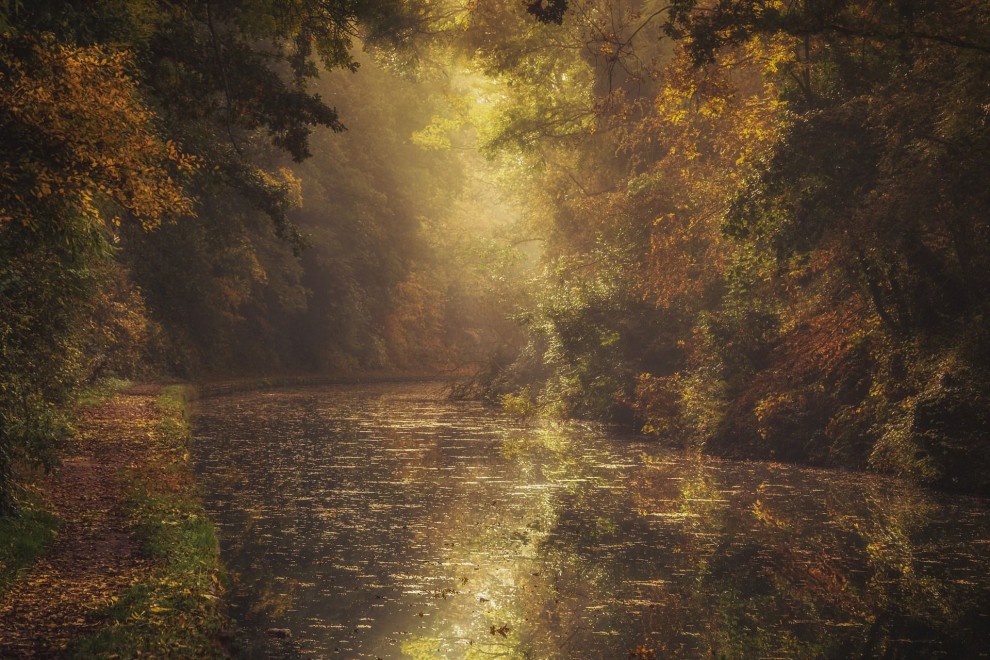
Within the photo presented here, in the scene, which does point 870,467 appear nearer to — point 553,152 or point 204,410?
point 204,410

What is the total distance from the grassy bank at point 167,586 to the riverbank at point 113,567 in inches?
0.5

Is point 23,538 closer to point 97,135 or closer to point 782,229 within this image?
point 97,135

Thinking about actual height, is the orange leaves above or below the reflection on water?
above

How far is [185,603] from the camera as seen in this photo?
28.3ft

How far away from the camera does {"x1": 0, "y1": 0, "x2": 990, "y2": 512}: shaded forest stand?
11.4 metres

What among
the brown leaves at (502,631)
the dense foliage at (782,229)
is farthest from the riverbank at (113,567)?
the dense foliage at (782,229)

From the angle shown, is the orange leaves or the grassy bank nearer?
the grassy bank

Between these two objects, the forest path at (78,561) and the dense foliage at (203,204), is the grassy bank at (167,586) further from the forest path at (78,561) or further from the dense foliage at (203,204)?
the dense foliage at (203,204)

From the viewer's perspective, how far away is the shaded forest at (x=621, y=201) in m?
11.4

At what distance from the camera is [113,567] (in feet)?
31.2

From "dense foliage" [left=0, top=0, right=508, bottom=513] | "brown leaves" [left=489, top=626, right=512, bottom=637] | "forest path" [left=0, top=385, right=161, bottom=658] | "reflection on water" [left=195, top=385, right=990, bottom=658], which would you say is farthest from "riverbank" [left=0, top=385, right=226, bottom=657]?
"brown leaves" [left=489, top=626, right=512, bottom=637]

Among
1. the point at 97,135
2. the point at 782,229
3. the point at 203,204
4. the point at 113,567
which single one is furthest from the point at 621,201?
the point at 113,567

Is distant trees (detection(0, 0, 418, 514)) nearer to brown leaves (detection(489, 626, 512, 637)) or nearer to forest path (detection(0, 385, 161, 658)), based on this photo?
forest path (detection(0, 385, 161, 658))

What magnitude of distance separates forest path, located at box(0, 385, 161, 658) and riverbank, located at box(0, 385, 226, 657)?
11mm
